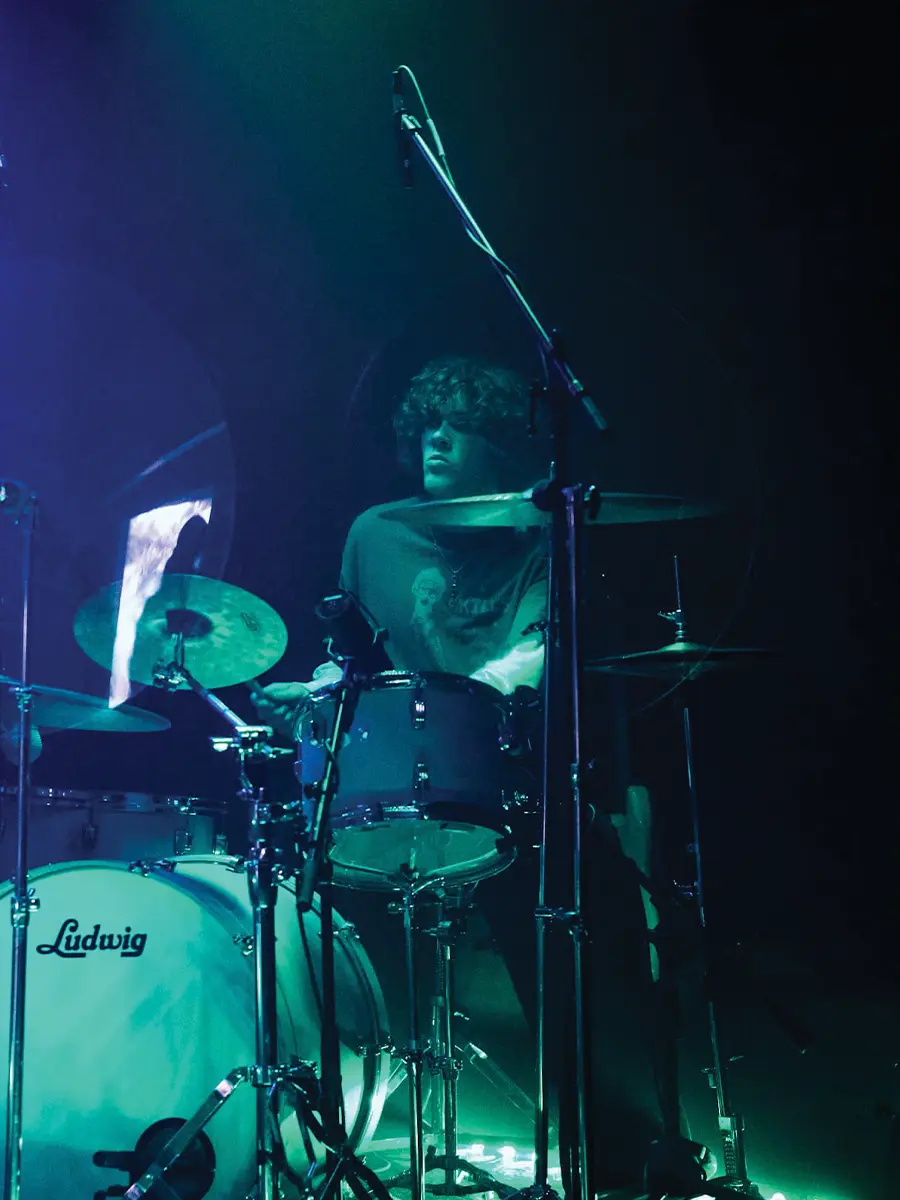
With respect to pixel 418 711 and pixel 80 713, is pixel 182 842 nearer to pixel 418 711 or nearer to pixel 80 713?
pixel 80 713

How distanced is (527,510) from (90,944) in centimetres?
144

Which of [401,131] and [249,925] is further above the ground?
[401,131]

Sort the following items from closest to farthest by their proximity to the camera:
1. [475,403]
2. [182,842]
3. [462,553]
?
[182,842]
[475,403]
[462,553]

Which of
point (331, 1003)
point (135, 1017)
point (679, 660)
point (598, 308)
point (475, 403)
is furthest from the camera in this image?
point (475, 403)

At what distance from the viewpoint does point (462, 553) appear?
3359 millimetres

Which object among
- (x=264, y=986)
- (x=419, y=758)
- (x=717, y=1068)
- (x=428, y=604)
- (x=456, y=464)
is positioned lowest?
(x=717, y=1068)

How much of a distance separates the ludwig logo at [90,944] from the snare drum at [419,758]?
514mm

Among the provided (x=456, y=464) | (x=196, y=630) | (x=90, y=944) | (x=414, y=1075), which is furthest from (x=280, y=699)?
(x=456, y=464)

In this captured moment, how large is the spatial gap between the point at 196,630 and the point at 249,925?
0.72 metres

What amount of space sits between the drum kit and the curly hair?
2.17 ft

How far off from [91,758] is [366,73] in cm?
271

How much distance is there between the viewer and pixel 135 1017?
228 cm

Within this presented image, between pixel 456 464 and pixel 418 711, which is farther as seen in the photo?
pixel 456 464

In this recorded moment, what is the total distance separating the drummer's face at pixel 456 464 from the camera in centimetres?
330
